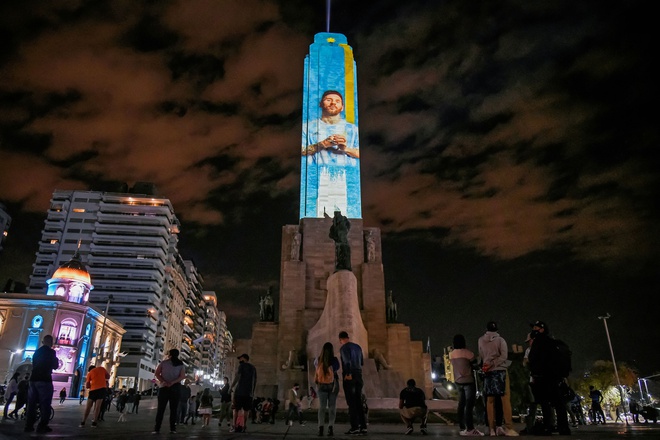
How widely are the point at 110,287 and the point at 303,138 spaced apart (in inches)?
1660

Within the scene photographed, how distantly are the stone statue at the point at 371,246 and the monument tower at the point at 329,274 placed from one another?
0.07 meters

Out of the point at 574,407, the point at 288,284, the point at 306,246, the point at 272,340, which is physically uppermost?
the point at 306,246

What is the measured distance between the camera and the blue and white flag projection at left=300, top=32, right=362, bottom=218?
34500mm

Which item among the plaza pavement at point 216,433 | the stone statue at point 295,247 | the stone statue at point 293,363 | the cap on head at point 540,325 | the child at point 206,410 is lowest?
the plaza pavement at point 216,433

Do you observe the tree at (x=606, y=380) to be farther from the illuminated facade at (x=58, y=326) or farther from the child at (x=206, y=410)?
the illuminated facade at (x=58, y=326)

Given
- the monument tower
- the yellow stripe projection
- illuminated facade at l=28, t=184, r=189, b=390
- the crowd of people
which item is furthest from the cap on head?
illuminated facade at l=28, t=184, r=189, b=390

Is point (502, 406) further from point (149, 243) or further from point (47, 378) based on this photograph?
point (149, 243)

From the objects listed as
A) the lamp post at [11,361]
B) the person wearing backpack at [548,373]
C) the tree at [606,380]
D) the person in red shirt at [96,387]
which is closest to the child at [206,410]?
the person in red shirt at [96,387]

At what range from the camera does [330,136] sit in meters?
36.1

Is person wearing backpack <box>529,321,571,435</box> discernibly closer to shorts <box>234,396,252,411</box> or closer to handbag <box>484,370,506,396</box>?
handbag <box>484,370,506,396</box>

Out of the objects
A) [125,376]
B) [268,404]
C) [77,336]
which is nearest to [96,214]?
[125,376]

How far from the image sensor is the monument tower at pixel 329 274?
22312 mm

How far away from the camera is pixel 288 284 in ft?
96.7

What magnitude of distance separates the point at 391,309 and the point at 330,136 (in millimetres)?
14175
